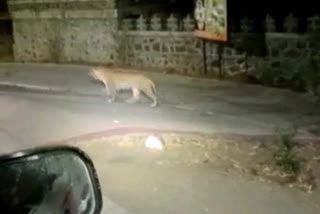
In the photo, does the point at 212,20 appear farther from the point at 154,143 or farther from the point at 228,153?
the point at 228,153

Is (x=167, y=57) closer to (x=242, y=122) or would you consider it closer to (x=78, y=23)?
(x=78, y=23)

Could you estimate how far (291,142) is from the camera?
323 inches

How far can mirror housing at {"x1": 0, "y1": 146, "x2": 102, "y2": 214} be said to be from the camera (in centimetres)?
229

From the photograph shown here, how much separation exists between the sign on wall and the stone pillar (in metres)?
3.42

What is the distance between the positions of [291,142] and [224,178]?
1.26 metres

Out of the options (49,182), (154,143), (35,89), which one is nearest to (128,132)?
(154,143)

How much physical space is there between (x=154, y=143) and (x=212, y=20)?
5.57m

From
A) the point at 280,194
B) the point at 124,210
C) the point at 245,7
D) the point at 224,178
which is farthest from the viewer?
the point at 245,7

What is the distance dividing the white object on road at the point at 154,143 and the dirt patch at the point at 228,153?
71 mm

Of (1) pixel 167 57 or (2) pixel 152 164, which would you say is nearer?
(2) pixel 152 164

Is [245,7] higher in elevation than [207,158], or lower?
higher

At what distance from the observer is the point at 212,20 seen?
546 inches

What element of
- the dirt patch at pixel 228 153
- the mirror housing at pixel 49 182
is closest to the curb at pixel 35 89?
the dirt patch at pixel 228 153

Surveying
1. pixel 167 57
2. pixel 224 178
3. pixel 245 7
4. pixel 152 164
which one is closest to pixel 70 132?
pixel 152 164
